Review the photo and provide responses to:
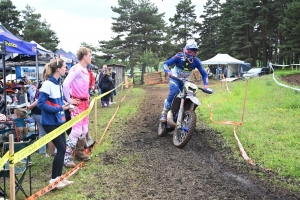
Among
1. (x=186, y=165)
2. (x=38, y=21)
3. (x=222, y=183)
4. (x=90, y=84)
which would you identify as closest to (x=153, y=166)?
(x=186, y=165)

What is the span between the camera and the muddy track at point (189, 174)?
381cm

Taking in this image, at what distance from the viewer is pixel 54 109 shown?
4.00m

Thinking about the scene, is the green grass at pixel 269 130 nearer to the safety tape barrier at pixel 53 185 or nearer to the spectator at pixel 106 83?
the safety tape barrier at pixel 53 185

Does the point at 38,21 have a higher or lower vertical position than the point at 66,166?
higher

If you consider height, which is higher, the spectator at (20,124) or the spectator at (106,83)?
the spectator at (106,83)

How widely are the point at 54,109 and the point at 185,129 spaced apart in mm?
2641

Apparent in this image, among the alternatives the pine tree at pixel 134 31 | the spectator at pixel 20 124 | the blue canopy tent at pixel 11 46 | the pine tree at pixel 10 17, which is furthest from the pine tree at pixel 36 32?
the spectator at pixel 20 124

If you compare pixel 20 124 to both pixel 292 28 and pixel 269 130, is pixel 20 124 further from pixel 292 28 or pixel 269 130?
pixel 292 28

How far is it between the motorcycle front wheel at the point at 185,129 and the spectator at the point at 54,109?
2.30 m

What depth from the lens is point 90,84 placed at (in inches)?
214

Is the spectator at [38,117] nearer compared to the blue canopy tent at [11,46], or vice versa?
the spectator at [38,117]

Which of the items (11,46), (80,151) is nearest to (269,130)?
(80,151)

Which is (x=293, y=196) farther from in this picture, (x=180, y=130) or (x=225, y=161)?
(x=180, y=130)

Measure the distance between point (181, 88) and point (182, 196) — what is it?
122 inches
